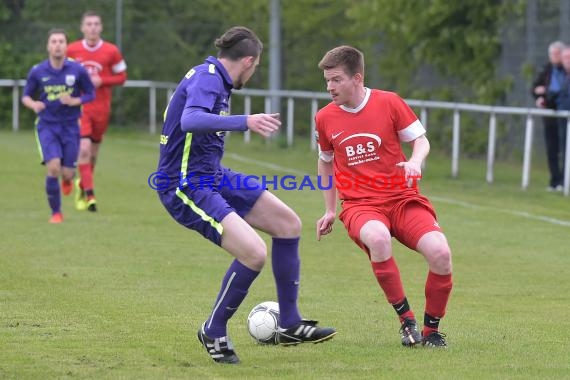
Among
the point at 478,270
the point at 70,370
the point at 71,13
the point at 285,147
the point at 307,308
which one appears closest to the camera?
the point at 70,370

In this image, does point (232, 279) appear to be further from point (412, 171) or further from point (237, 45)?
point (237, 45)

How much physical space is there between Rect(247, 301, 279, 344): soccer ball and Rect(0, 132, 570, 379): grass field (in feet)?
0.27

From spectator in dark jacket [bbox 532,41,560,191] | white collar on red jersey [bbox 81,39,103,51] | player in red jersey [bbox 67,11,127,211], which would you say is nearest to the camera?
player in red jersey [bbox 67,11,127,211]

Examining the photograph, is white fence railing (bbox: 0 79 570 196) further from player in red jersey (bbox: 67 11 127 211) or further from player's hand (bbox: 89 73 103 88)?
player's hand (bbox: 89 73 103 88)

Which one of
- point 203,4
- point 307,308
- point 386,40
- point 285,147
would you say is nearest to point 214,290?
point 307,308

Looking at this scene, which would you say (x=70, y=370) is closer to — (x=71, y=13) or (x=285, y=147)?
(x=285, y=147)

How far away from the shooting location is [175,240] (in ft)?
42.3

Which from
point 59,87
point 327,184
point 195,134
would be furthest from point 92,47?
point 195,134

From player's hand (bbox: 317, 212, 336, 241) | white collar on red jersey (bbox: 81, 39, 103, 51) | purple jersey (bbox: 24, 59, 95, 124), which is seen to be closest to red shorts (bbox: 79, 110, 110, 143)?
white collar on red jersey (bbox: 81, 39, 103, 51)

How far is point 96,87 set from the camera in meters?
16.5

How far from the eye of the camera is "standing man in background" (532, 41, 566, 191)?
17922mm

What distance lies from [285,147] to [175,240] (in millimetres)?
12556

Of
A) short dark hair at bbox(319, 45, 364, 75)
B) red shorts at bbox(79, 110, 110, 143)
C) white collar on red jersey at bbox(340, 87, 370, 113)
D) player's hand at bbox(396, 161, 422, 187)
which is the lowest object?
red shorts at bbox(79, 110, 110, 143)

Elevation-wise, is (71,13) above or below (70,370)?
above
